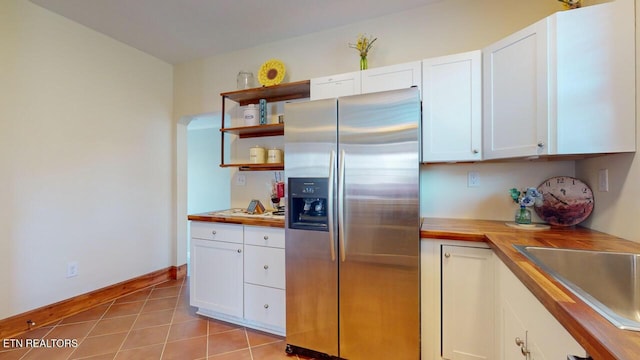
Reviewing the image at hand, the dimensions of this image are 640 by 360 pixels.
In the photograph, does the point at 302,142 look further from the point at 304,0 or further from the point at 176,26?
the point at 176,26

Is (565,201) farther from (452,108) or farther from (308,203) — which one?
(308,203)

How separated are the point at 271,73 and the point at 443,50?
148 centimetres

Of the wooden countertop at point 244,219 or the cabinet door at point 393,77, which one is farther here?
the wooden countertop at point 244,219

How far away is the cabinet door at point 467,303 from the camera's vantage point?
5.01 ft

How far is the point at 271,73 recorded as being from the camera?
8.47 feet

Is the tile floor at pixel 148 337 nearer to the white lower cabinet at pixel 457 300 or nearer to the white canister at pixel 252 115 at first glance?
the white lower cabinet at pixel 457 300

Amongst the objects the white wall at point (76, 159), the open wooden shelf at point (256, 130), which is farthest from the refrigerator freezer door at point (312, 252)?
the white wall at point (76, 159)

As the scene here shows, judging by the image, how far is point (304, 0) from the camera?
2.12m

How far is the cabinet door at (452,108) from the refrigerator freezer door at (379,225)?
36 centimetres

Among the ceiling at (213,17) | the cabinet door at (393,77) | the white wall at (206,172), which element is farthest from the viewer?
the white wall at (206,172)

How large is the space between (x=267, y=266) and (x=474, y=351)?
1400mm

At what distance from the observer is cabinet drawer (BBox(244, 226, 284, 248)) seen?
202 cm

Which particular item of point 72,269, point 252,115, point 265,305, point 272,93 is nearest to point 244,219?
point 265,305

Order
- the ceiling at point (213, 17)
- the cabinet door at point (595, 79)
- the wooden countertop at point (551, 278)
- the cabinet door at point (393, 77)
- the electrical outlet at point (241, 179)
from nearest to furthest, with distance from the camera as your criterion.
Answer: the wooden countertop at point (551, 278), the cabinet door at point (595, 79), the cabinet door at point (393, 77), the ceiling at point (213, 17), the electrical outlet at point (241, 179)
